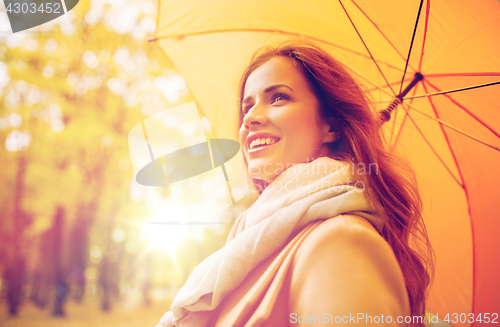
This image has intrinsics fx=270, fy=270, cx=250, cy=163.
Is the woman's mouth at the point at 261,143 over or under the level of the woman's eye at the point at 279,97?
under

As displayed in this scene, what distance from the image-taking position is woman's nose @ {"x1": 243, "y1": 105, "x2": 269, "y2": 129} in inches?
54.4

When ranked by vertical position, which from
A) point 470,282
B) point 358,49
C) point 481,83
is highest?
point 358,49

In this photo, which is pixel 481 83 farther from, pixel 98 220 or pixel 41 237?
pixel 41 237

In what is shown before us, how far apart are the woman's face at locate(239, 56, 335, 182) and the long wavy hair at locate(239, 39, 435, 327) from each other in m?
0.08

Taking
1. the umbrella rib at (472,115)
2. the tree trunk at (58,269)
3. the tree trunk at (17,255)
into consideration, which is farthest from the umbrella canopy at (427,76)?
the tree trunk at (58,269)

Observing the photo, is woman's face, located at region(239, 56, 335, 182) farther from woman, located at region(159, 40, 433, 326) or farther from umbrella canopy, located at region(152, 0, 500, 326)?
umbrella canopy, located at region(152, 0, 500, 326)

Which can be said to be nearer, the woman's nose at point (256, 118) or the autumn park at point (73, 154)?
the woman's nose at point (256, 118)

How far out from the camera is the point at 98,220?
7.26 meters

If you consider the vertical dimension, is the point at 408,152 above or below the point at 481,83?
below

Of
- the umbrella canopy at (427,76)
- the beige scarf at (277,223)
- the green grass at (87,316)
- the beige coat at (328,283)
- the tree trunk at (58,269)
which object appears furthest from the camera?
the tree trunk at (58,269)

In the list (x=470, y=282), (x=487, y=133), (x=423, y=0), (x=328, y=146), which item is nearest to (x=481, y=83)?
(x=487, y=133)

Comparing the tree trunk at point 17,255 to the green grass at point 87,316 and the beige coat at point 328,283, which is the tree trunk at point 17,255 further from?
the beige coat at point 328,283

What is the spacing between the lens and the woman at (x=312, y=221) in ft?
2.68

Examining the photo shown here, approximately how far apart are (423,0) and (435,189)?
141cm
